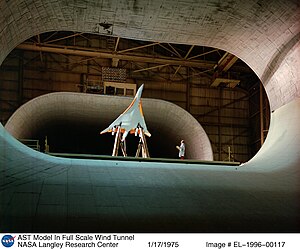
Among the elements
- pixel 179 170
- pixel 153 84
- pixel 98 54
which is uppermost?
pixel 98 54

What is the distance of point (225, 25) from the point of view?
9164 mm

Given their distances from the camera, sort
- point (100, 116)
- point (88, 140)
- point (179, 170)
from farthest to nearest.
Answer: point (88, 140)
point (100, 116)
point (179, 170)

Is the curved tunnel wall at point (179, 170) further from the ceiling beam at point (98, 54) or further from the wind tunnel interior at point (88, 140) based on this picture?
the ceiling beam at point (98, 54)

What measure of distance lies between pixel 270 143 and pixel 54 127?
11.8 m

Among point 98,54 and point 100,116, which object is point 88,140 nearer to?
point 100,116

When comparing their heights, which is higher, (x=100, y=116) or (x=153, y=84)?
(x=153, y=84)

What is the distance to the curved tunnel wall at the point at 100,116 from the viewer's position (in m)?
16.5

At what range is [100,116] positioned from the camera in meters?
18.0

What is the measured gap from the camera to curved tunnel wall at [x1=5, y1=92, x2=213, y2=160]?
54.1 feet

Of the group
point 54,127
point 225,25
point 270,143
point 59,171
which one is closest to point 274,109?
point 270,143
